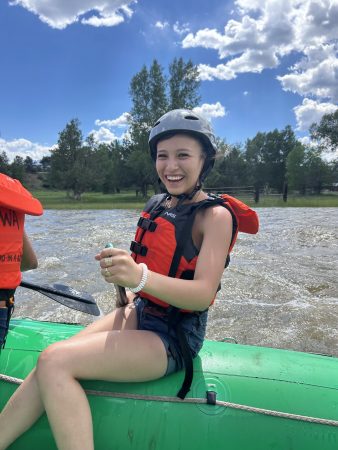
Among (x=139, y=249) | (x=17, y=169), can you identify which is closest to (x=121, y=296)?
(x=139, y=249)

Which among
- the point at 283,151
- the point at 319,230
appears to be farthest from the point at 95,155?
the point at 319,230

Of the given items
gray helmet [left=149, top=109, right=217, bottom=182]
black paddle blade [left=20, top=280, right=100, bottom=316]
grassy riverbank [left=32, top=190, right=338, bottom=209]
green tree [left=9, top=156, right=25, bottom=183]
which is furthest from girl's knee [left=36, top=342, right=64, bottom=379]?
green tree [left=9, top=156, right=25, bottom=183]

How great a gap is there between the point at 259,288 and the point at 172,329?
441cm

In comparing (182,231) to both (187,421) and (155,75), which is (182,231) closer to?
(187,421)

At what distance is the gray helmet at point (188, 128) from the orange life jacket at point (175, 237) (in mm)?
282

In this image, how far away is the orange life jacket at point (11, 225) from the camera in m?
1.76

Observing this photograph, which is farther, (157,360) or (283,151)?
(283,151)

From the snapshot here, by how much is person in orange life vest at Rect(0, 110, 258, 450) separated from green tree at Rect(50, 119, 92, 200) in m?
40.6

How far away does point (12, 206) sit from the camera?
176cm

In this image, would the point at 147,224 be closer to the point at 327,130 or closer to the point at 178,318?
the point at 178,318

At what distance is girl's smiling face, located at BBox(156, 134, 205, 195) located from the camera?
1.98 m

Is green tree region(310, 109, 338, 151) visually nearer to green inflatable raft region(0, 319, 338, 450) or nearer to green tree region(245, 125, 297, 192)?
green tree region(245, 125, 297, 192)

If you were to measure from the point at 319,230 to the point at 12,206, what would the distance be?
37.8 ft

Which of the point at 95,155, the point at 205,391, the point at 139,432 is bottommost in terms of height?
the point at 139,432
